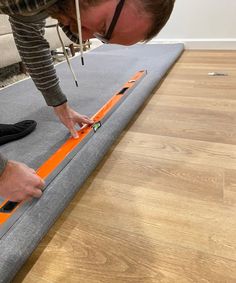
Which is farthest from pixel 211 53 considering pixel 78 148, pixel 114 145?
pixel 78 148

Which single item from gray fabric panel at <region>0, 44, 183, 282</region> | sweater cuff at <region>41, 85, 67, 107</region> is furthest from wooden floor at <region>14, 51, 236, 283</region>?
sweater cuff at <region>41, 85, 67, 107</region>

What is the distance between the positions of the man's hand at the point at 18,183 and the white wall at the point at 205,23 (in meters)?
2.62

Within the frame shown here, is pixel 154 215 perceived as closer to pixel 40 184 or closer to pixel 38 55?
pixel 40 184

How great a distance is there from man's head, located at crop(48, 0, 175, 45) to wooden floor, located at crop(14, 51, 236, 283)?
19.2 inches

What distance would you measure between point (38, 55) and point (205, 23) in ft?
7.99

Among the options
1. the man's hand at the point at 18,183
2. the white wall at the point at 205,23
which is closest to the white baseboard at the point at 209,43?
the white wall at the point at 205,23

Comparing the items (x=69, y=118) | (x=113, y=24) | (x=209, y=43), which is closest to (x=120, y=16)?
(x=113, y=24)

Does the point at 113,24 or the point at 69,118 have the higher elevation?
the point at 113,24

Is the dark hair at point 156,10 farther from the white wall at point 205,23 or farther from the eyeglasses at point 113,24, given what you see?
the white wall at point 205,23

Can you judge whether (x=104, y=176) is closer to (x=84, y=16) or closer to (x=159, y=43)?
(x=84, y=16)

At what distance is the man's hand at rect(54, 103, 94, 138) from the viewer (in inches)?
42.5

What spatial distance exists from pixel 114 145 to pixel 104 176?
8.4 inches

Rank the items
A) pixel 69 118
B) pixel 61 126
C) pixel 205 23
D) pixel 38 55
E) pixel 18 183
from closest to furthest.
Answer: pixel 18 183 → pixel 38 55 → pixel 69 118 → pixel 61 126 → pixel 205 23

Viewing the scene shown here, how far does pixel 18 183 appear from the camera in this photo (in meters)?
0.73
